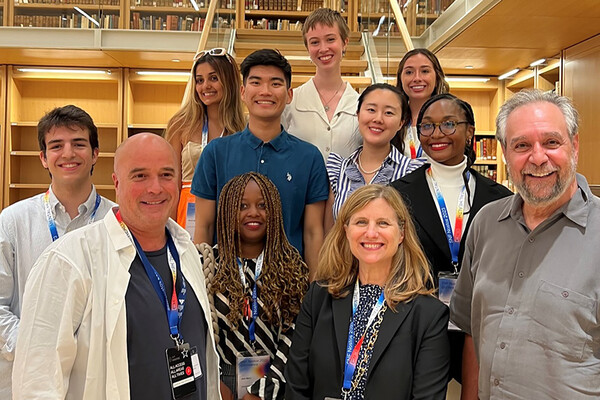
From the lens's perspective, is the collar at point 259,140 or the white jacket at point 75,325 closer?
the white jacket at point 75,325

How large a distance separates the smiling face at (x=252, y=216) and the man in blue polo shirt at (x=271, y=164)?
236 mm

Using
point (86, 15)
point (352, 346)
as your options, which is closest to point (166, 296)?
point (352, 346)

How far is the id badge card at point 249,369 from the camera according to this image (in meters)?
2.25

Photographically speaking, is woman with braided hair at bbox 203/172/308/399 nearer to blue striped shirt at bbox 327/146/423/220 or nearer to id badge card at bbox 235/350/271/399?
id badge card at bbox 235/350/271/399

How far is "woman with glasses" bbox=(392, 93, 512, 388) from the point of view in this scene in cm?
236

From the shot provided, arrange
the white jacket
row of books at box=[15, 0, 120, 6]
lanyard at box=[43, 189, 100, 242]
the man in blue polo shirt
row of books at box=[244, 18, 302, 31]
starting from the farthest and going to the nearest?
row of books at box=[244, 18, 302, 31], row of books at box=[15, 0, 120, 6], the man in blue polo shirt, lanyard at box=[43, 189, 100, 242], the white jacket

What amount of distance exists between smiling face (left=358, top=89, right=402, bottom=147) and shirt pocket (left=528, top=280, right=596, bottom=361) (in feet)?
4.02

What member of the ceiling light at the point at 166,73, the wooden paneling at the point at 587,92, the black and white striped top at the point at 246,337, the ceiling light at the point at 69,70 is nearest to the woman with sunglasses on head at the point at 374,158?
the black and white striped top at the point at 246,337

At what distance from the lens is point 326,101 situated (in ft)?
11.0

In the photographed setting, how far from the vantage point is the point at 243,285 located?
91.3 inches

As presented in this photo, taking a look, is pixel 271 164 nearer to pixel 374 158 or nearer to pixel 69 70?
pixel 374 158

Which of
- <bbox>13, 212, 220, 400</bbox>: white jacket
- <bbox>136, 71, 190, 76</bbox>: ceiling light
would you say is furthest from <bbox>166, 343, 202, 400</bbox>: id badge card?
<bbox>136, 71, 190, 76</bbox>: ceiling light

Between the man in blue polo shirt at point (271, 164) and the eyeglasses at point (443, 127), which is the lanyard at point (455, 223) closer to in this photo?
the eyeglasses at point (443, 127)

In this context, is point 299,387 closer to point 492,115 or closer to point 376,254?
point 376,254
